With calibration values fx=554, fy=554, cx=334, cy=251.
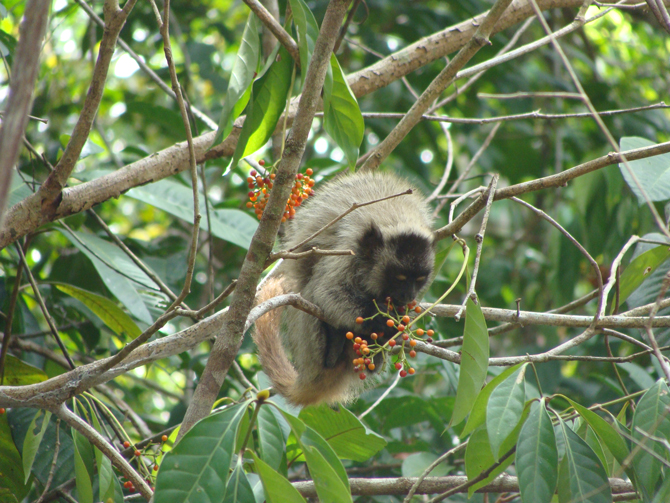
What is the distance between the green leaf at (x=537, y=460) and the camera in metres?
1.72

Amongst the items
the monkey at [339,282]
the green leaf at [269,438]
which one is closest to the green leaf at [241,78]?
the green leaf at [269,438]

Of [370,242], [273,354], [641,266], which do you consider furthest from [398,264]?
[641,266]

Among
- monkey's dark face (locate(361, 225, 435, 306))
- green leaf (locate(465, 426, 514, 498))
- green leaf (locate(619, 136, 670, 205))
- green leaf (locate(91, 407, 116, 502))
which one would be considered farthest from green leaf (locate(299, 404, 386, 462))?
green leaf (locate(619, 136, 670, 205))

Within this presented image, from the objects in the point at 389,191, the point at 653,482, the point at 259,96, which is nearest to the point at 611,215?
the point at 389,191

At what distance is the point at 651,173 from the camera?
8.81 ft

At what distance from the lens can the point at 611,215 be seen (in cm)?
472

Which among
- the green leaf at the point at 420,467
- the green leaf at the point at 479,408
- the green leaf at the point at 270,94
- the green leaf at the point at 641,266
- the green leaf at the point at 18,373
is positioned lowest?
the green leaf at the point at 420,467

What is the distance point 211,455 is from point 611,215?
4.23 meters

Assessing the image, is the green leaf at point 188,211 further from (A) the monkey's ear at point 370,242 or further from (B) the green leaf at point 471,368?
(B) the green leaf at point 471,368

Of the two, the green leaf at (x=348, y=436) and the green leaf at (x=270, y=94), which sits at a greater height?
the green leaf at (x=270, y=94)

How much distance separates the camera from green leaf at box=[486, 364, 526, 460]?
172 cm

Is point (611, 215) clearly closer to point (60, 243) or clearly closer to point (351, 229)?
point (351, 229)

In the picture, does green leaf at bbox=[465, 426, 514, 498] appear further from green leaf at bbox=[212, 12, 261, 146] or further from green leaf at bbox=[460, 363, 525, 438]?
green leaf at bbox=[212, 12, 261, 146]

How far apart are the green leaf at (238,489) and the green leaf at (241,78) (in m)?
1.13
